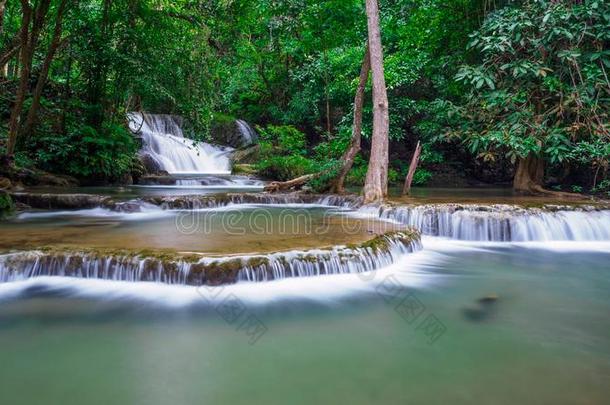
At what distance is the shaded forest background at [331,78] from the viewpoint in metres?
8.17

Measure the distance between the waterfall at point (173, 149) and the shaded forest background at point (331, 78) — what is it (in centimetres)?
169

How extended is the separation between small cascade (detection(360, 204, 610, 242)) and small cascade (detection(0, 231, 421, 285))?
3460mm

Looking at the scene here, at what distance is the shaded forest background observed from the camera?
8172 millimetres

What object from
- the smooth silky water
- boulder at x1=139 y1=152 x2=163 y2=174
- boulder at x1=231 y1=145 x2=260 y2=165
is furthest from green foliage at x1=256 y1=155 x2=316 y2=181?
the smooth silky water

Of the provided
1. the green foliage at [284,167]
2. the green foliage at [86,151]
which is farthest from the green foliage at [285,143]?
the green foliage at [86,151]

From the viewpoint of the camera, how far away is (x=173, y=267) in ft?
14.3

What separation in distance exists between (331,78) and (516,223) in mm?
11296

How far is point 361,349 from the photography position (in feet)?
10.7

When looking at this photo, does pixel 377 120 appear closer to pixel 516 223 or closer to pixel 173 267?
pixel 516 223

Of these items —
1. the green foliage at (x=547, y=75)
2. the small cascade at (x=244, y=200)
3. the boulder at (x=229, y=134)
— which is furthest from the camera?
the boulder at (x=229, y=134)

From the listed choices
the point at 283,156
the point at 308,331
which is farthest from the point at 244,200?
the point at 308,331

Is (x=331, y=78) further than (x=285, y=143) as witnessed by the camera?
Yes

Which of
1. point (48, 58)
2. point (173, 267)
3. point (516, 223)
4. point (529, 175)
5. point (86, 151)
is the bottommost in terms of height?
point (173, 267)

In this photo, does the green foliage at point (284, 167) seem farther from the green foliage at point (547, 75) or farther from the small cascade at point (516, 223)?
the small cascade at point (516, 223)
